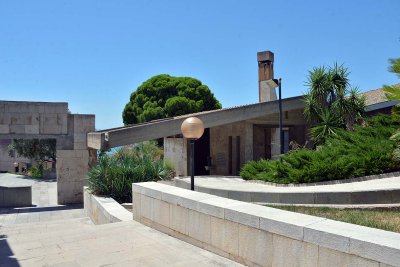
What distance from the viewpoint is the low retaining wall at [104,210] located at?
881 cm

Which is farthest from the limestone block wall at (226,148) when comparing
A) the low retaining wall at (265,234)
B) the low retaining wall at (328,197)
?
the low retaining wall at (265,234)

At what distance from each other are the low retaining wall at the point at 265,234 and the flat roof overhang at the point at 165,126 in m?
7.78

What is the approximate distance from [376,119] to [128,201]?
32.4 feet

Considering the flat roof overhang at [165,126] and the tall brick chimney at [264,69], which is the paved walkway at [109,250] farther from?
the tall brick chimney at [264,69]

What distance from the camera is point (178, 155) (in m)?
18.3

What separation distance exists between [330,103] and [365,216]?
12210mm

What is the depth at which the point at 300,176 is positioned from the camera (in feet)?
38.5

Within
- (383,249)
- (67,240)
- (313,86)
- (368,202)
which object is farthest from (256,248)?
(313,86)

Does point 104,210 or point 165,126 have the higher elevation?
point 165,126

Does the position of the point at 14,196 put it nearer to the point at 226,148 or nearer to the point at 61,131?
the point at 61,131

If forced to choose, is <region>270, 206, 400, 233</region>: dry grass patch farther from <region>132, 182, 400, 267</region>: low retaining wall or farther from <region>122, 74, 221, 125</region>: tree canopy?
<region>122, 74, 221, 125</region>: tree canopy

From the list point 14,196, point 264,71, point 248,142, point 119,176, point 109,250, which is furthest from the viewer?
point 264,71

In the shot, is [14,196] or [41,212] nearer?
[41,212]

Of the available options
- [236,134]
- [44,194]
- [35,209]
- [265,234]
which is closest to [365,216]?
[265,234]
